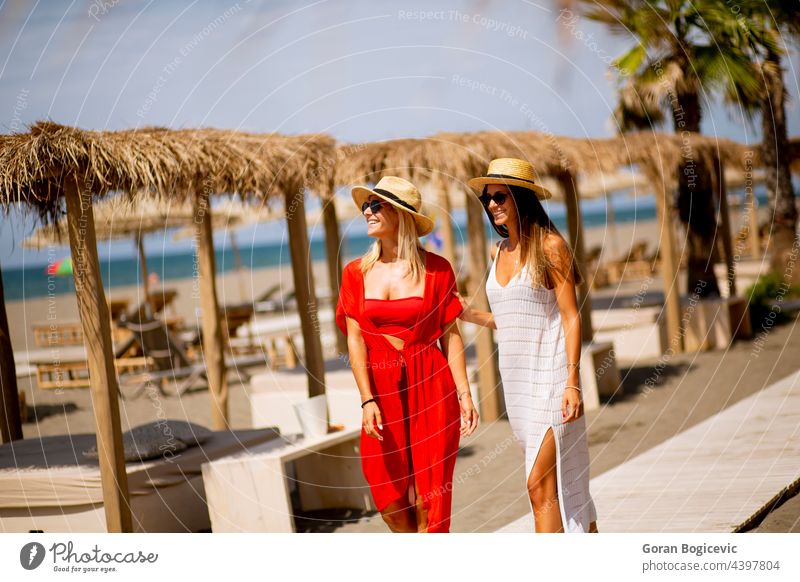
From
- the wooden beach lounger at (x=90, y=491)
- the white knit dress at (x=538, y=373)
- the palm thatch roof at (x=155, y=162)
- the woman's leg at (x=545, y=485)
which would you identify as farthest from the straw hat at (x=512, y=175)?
the wooden beach lounger at (x=90, y=491)

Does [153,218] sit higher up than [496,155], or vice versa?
[153,218]

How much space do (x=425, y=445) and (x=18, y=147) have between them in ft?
9.22

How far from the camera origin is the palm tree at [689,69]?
1123cm

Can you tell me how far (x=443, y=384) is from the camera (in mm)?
4430

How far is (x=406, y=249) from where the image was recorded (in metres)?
4.48

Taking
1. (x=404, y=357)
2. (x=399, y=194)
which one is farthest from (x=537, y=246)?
(x=404, y=357)

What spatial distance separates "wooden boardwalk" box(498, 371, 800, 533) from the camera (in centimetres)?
511

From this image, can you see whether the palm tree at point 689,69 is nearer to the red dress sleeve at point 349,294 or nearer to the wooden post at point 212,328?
the wooden post at point 212,328

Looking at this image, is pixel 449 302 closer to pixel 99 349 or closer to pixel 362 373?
pixel 362 373

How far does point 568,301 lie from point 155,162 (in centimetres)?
293

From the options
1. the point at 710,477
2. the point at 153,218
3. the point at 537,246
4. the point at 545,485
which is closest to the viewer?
the point at 537,246

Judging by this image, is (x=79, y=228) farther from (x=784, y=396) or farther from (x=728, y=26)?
(x=728, y=26)

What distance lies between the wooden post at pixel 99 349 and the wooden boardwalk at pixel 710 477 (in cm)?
224
